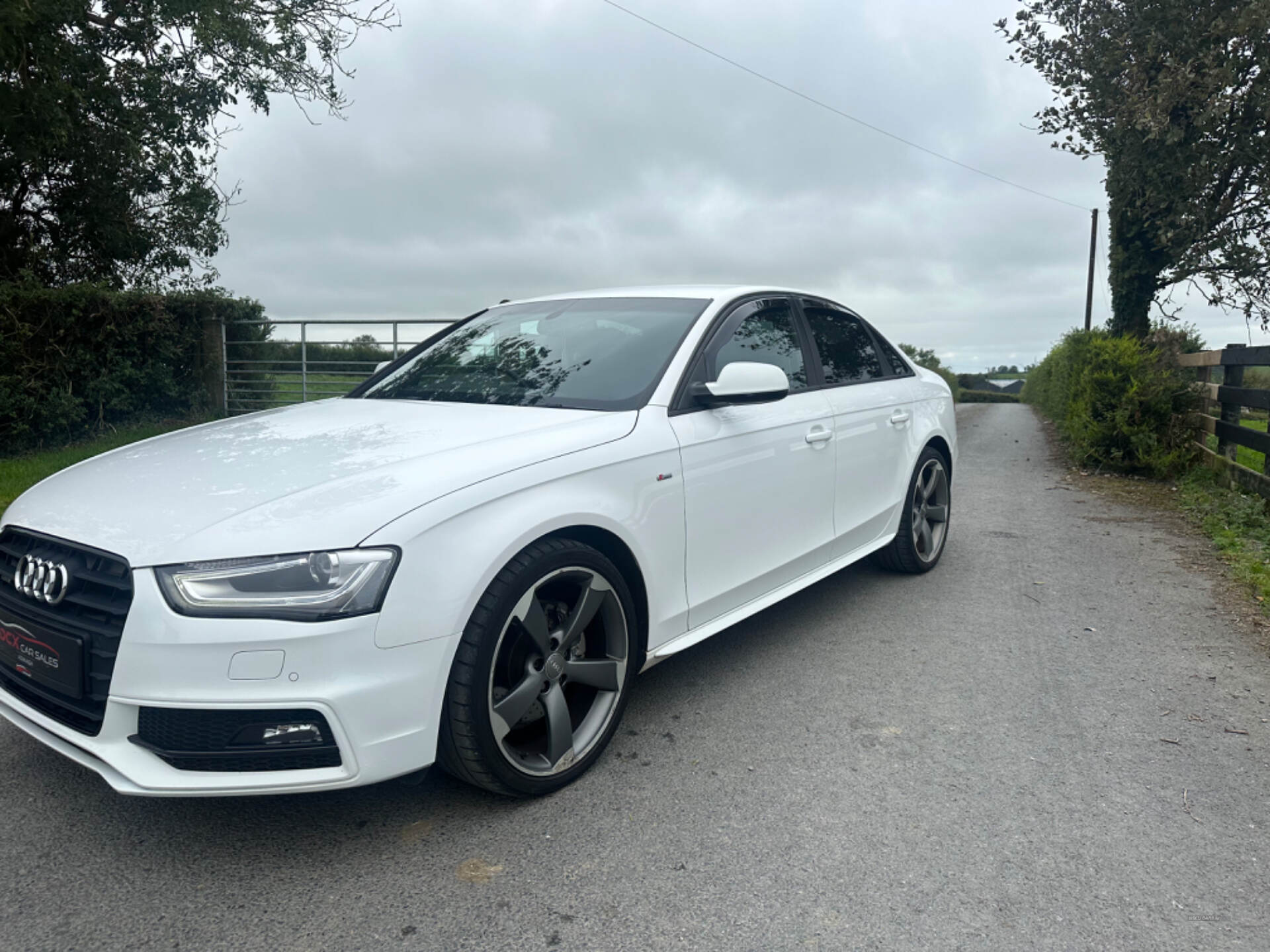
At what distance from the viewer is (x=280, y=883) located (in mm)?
2432

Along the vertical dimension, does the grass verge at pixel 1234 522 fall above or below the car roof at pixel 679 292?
below

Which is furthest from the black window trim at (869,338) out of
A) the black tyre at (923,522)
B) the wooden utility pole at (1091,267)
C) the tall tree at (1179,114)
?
the wooden utility pole at (1091,267)

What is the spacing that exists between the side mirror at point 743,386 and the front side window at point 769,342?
1.05ft

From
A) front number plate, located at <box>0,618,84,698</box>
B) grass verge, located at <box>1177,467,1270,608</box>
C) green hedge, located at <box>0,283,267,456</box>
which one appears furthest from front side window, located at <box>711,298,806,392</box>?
green hedge, located at <box>0,283,267,456</box>

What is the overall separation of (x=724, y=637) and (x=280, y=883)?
248cm

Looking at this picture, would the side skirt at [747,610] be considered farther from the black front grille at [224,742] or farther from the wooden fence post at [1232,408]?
the wooden fence post at [1232,408]

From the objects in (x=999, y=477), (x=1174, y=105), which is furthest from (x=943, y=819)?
(x=1174, y=105)

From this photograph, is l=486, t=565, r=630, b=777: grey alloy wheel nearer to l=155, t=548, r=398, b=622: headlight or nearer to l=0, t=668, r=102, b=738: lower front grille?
l=155, t=548, r=398, b=622: headlight

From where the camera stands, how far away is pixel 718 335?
386cm

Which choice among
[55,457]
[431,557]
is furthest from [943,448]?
[55,457]

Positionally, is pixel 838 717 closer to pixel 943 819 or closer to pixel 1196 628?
pixel 943 819

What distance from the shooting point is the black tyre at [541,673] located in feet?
8.39

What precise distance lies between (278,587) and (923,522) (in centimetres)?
418

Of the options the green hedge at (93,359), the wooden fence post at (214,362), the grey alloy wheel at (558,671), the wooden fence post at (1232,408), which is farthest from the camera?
the wooden fence post at (214,362)
